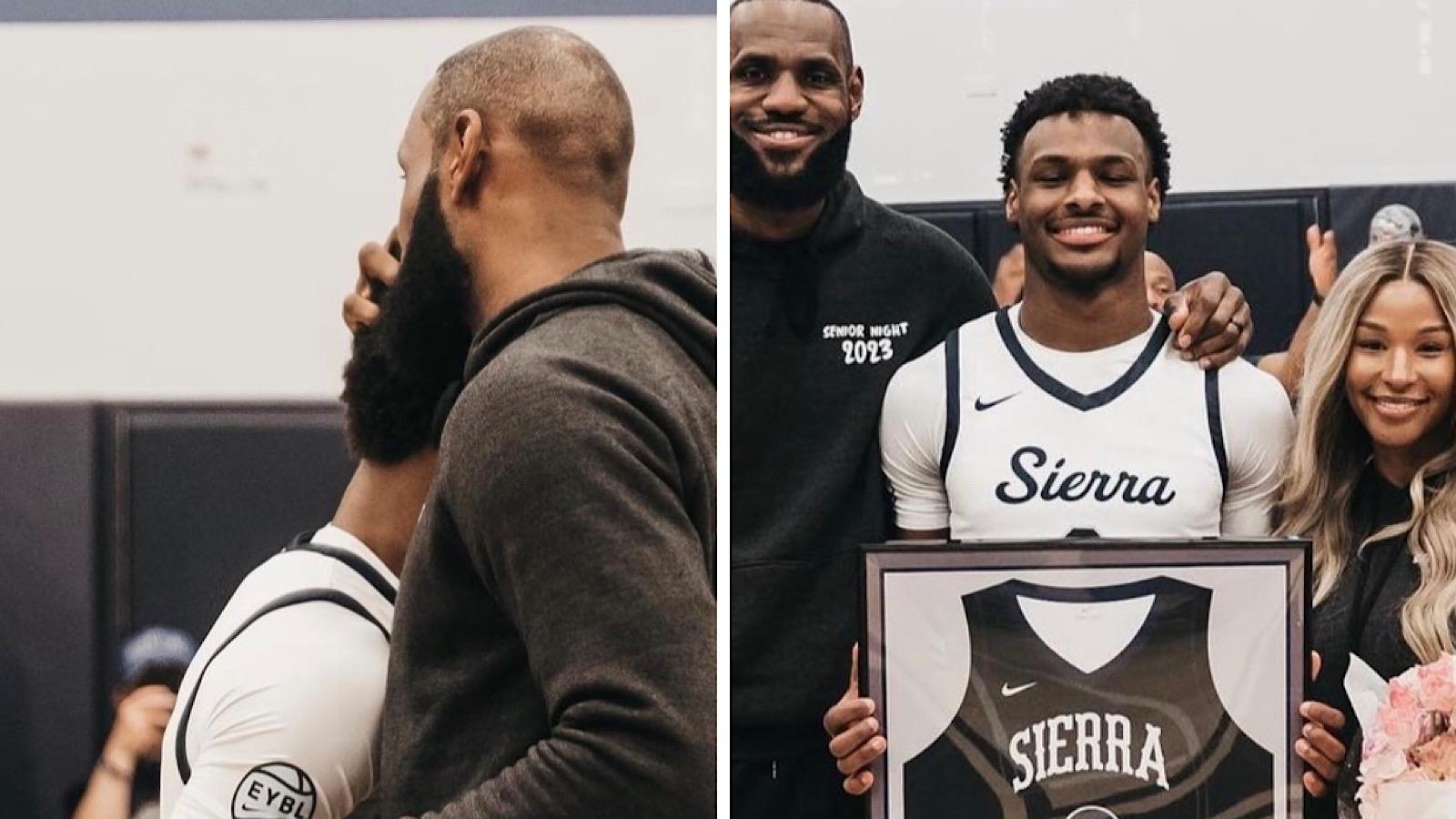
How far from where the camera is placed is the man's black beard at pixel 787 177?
2.73 metres

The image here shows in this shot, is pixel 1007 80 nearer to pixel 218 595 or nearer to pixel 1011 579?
pixel 1011 579

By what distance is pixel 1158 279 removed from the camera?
8.93 ft

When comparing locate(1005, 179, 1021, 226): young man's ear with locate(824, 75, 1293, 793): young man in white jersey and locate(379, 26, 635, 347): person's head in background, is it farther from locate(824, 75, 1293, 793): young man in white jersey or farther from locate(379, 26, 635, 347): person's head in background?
locate(379, 26, 635, 347): person's head in background

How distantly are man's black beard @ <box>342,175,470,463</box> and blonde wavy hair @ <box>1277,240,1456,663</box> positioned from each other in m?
1.38

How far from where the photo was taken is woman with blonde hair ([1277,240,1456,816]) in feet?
8.71

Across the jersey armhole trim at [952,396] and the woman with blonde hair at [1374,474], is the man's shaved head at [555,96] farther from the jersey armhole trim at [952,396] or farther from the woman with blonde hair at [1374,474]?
the woman with blonde hair at [1374,474]

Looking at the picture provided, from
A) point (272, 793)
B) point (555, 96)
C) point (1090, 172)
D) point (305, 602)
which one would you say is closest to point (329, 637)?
point (305, 602)

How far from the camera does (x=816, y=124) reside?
8.98ft

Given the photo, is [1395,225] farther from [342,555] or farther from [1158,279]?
[342,555]

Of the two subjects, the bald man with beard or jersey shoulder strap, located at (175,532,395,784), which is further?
jersey shoulder strap, located at (175,532,395,784)

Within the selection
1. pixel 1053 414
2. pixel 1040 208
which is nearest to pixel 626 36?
pixel 1040 208

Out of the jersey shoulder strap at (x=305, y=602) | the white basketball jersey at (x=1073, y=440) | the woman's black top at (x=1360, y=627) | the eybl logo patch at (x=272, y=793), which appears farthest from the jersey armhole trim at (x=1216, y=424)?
the eybl logo patch at (x=272, y=793)

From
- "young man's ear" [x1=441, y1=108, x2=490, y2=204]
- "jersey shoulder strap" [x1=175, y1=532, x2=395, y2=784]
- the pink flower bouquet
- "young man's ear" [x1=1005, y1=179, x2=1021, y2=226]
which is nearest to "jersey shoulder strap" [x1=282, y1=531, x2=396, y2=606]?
"jersey shoulder strap" [x1=175, y1=532, x2=395, y2=784]

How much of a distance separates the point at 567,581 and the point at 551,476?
0.16m
